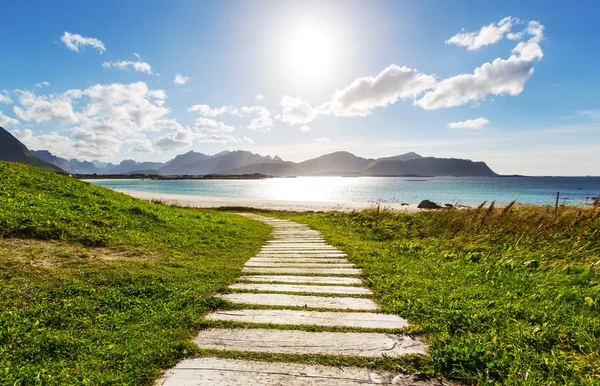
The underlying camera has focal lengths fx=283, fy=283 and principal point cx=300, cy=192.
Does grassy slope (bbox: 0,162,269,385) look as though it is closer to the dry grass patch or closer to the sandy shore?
the dry grass patch

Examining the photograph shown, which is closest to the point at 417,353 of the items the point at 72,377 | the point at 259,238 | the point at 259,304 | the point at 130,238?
the point at 259,304

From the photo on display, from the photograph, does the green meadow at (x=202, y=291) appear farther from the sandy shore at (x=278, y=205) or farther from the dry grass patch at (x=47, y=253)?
the sandy shore at (x=278, y=205)

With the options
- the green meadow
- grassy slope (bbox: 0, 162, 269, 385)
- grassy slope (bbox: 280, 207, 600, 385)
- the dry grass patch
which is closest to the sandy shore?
grassy slope (bbox: 280, 207, 600, 385)

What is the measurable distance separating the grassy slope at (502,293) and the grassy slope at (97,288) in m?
3.66

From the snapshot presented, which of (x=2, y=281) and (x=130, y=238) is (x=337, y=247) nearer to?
(x=130, y=238)

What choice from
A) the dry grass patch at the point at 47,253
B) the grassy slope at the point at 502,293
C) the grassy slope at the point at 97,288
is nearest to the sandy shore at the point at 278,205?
the grassy slope at the point at 502,293

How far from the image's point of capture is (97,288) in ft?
17.4

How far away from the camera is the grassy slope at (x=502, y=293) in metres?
3.49

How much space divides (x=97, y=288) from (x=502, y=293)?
7.88 meters

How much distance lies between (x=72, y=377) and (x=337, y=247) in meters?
8.68

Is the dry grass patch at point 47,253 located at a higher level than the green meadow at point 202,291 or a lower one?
higher

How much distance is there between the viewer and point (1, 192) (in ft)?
32.4

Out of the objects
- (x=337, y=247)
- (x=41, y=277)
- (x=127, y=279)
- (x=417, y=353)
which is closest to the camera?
(x=417, y=353)

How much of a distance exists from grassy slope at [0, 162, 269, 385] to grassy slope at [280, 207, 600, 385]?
12.0ft
